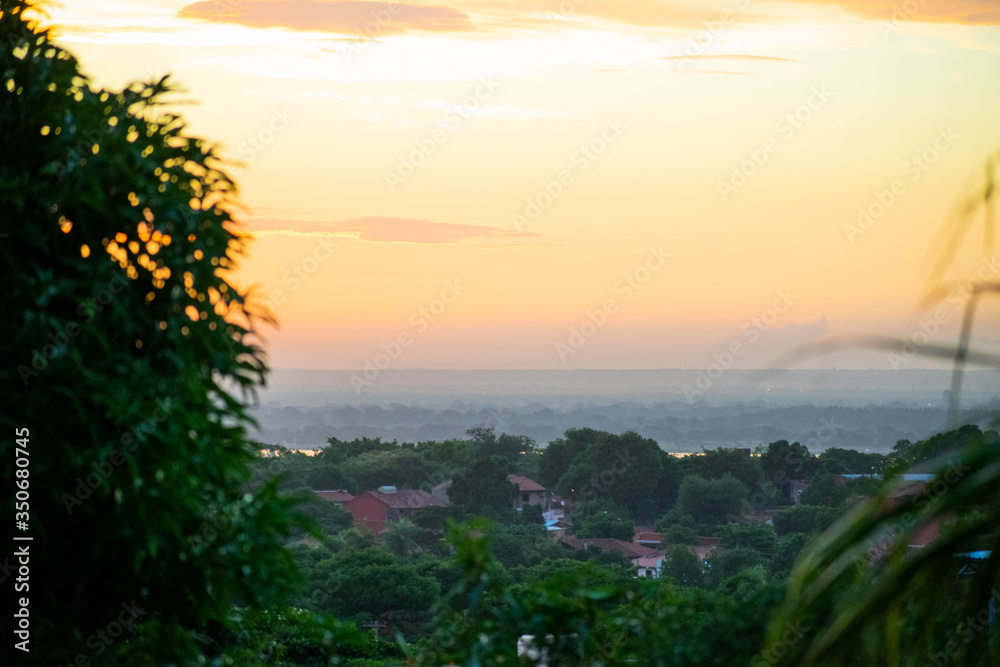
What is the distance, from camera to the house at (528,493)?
9.23 meters

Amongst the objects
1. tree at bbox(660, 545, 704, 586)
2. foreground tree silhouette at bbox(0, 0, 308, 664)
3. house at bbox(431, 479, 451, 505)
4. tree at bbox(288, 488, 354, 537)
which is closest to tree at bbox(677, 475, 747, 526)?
tree at bbox(660, 545, 704, 586)

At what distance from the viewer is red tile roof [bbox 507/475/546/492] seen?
9.38m

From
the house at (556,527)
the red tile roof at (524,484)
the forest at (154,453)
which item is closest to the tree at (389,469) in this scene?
the red tile roof at (524,484)

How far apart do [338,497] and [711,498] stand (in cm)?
392

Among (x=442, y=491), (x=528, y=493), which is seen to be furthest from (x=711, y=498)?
(x=442, y=491)

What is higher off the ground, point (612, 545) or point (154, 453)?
point (154, 453)

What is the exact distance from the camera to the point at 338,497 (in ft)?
28.3

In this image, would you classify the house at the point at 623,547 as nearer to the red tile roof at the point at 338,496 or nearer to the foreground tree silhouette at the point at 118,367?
the red tile roof at the point at 338,496

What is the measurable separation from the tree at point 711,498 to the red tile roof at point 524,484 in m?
1.59

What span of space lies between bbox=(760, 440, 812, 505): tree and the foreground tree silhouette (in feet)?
24.6

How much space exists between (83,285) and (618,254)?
21.5 feet

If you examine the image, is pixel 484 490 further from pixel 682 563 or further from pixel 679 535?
pixel 682 563

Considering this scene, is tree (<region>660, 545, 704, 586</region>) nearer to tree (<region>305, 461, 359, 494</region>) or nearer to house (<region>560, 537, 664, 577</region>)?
house (<region>560, 537, 664, 577</region>)

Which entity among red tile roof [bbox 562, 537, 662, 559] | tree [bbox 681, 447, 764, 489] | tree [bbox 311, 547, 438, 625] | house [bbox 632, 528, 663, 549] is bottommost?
tree [bbox 311, 547, 438, 625]
